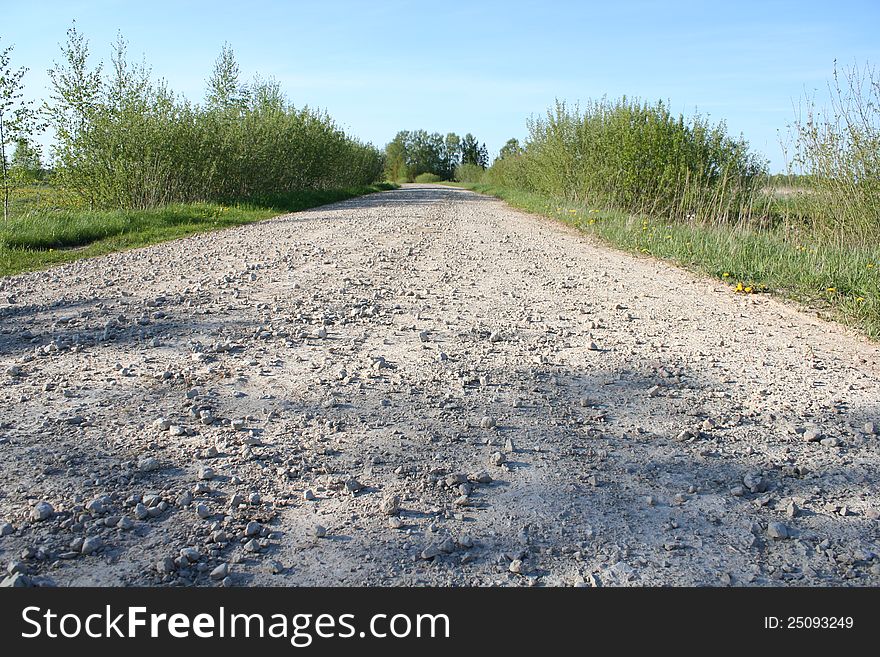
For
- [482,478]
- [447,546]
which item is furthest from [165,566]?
[482,478]

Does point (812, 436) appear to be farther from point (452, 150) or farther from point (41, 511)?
point (452, 150)

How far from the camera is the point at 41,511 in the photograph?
8.46ft

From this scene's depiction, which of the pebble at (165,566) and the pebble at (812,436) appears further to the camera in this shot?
the pebble at (812,436)

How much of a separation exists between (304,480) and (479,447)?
0.87 metres

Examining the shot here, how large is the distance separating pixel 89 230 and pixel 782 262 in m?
10.7

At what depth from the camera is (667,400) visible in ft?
13.1

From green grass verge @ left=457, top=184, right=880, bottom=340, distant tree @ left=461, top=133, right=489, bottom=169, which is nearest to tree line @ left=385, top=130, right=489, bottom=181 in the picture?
distant tree @ left=461, top=133, right=489, bottom=169

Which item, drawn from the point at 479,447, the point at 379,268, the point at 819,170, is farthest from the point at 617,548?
the point at 819,170

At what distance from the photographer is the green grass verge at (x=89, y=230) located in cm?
916

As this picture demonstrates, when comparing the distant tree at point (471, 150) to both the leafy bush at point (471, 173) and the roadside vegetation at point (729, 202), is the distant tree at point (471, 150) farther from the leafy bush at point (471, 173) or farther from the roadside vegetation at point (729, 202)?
the roadside vegetation at point (729, 202)

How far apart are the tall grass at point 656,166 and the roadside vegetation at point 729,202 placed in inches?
1.3

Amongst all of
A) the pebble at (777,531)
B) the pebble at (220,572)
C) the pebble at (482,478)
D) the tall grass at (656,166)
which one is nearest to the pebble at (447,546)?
the pebble at (482,478)
